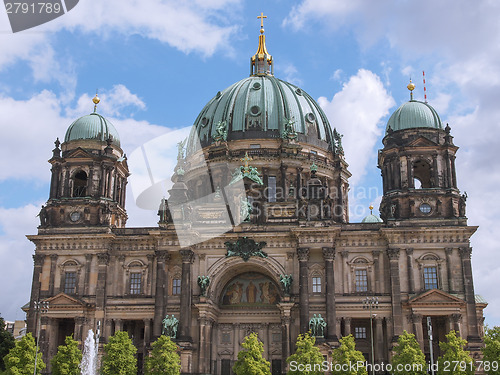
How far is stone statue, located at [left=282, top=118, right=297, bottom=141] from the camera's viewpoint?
69.8m

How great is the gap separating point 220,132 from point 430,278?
86.4ft

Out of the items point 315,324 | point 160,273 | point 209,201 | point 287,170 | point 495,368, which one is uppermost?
point 287,170

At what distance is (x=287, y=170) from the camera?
68.7 metres

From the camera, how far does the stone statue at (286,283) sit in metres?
57.4

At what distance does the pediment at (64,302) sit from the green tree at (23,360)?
5.61 meters

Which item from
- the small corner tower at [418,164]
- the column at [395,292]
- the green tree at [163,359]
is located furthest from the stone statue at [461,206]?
the green tree at [163,359]

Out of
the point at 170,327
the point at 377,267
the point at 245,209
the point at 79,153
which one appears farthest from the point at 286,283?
the point at 79,153

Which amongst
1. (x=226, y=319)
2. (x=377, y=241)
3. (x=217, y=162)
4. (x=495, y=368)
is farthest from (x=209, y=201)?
(x=495, y=368)

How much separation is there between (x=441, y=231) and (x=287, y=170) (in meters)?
17.4

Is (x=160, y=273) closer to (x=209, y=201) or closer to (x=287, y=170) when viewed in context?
(x=209, y=201)

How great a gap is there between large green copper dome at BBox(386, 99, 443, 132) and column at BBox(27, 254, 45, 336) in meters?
33.9

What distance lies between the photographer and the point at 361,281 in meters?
58.8

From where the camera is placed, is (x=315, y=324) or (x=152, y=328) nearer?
(x=315, y=324)

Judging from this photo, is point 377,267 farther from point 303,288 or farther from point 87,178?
point 87,178
